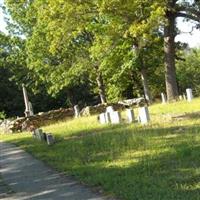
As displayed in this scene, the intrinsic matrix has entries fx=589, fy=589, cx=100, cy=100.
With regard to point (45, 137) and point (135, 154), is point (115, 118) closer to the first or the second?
point (45, 137)

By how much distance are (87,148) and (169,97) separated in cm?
1889

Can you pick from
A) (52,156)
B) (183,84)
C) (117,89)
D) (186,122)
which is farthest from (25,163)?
(183,84)

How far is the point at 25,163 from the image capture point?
15344 mm

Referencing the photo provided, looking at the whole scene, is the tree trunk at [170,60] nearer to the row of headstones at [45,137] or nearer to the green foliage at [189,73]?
the row of headstones at [45,137]

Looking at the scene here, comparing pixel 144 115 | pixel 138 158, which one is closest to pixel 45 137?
pixel 144 115

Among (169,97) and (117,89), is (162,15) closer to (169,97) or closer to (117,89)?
(169,97)

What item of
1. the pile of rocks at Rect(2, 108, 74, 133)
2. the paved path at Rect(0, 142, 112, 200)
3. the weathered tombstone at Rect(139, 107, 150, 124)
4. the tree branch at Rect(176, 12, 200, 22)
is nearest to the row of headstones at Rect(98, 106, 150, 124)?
the weathered tombstone at Rect(139, 107, 150, 124)

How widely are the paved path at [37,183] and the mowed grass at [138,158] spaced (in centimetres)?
29

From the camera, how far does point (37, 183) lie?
38.2 feet

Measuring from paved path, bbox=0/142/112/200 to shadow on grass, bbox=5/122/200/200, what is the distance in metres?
0.32

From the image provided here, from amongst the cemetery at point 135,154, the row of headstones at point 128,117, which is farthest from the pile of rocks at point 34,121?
the cemetery at point 135,154

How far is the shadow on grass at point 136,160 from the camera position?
918 cm

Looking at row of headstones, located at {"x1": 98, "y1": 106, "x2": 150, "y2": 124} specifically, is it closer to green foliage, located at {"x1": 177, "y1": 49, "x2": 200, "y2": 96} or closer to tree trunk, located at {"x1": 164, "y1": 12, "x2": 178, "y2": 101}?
tree trunk, located at {"x1": 164, "y1": 12, "x2": 178, "y2": 101}

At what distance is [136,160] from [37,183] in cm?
206
